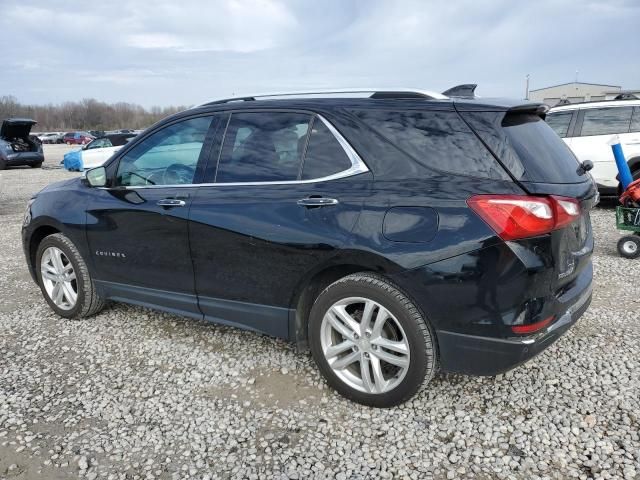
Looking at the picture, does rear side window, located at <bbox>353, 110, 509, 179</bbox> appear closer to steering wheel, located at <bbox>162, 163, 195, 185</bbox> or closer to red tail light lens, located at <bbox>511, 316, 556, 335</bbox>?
red tail light lens, located at <bbox>511, 316, 556, 335</bbox>

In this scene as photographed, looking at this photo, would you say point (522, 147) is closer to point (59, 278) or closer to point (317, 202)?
point (317, 202)

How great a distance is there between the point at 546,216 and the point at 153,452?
7.42 ft

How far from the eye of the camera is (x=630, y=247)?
580 cm

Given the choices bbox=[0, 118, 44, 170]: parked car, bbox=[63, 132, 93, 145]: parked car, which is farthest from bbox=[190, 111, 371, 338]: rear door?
bbox=[63, 132, 93, 145]: parked car

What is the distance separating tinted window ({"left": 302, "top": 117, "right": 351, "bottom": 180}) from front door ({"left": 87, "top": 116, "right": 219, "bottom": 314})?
837mm

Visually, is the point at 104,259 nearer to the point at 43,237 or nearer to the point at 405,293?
the point at 43,237

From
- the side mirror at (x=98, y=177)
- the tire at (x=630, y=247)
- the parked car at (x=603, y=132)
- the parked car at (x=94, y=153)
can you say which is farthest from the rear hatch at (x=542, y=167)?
the parked car at (x=94, y=153)

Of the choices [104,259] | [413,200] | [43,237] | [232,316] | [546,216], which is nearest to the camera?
[546,216]

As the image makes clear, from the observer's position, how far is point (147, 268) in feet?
11.9

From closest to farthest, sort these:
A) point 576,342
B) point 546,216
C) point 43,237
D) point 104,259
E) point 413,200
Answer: point 546,216 < point 413,200 < point 576,342 < point 104,259 < point 43,237

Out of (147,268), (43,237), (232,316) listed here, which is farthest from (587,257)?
(43,237)

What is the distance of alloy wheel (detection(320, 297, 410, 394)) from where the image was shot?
8.87ft

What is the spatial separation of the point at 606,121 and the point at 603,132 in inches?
8.4

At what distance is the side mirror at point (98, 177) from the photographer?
3869mm
